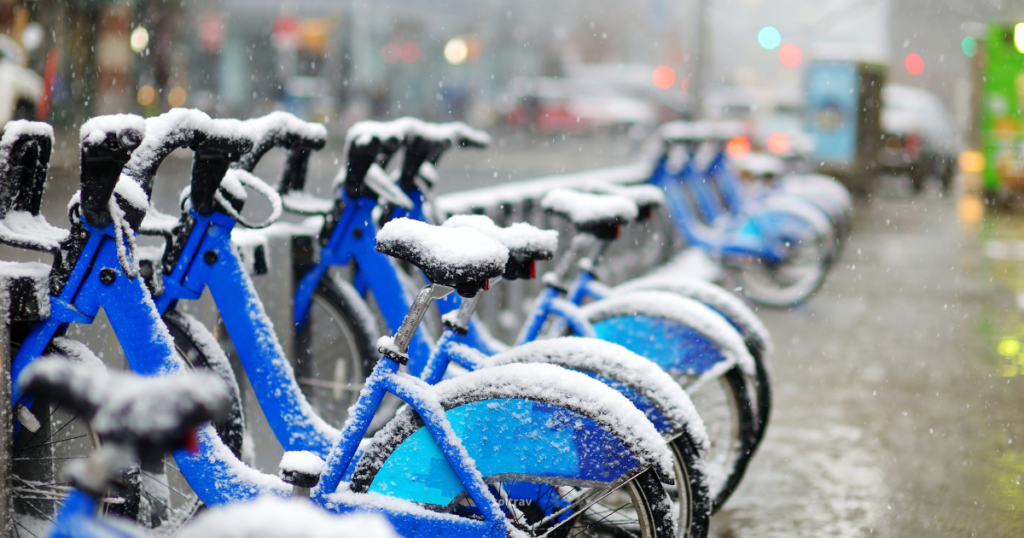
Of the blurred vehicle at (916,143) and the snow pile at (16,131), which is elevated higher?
the blurred vehicle at (916,143)

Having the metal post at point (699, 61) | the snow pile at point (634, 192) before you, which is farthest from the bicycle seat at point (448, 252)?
the metal post at point (699, 61)

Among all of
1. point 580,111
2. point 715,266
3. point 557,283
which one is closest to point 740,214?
point 715,266

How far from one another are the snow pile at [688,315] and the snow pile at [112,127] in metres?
1.87

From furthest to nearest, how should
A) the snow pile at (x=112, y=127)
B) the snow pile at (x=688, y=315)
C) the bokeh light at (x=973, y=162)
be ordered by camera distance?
the bokeh light at (x=973, y=162), the snow pile at (x=688, y=315), the snow pile at (x=112, y=127)

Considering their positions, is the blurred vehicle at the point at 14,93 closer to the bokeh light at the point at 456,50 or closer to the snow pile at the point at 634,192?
the snow pile at the point at 634,192

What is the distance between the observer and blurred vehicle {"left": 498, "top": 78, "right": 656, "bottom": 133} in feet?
95.6

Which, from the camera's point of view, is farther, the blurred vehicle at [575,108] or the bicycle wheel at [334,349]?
the blurred vehicle at [575,108]

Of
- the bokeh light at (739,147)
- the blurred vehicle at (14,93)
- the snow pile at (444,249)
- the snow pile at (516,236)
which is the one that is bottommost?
the snow pile at (444,249)

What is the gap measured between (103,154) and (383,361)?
0.88 m

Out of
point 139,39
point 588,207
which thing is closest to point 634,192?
point 588,207

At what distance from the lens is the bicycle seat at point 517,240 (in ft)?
9.76

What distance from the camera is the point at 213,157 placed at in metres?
3.05

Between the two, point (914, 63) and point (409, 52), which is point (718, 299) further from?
point (409, 52)

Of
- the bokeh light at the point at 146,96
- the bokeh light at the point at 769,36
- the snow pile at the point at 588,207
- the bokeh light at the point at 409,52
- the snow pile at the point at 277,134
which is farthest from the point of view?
the bokeh light at the point at 409,52
